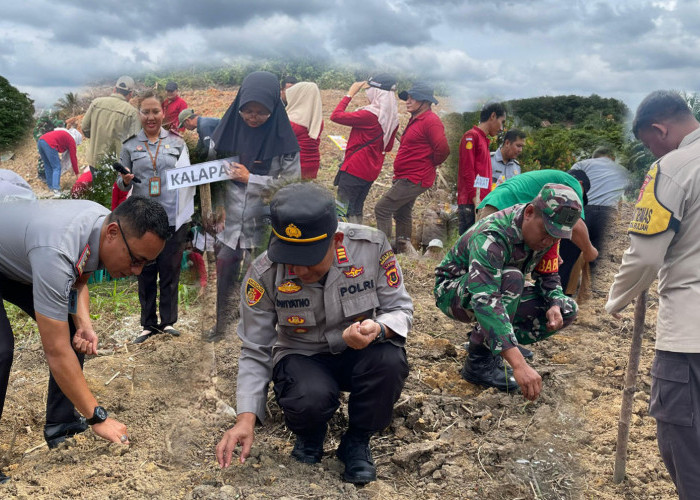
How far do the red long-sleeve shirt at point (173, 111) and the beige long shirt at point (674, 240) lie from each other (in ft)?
8.18

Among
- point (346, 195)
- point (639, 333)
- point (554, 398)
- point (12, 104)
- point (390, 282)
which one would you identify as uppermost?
point (12, 104)

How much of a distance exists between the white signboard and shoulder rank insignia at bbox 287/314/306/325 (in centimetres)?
88

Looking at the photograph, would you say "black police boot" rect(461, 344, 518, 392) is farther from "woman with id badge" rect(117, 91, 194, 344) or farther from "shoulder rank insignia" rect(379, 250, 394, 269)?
"woman with id badge" rect(117, 91, 194, 344)

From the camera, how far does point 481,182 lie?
5.00m

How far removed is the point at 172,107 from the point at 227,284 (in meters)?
1.11

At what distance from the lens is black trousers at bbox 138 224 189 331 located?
3955mm

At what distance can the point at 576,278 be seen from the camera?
503 centimetres

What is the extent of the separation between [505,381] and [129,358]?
225 cm

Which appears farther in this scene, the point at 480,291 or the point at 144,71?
the point at 144,71

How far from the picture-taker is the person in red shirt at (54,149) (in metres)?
3.45

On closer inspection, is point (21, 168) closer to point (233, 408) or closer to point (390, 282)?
point (233, 408)

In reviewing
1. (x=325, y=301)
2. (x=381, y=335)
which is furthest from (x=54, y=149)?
(x=381, y=335)

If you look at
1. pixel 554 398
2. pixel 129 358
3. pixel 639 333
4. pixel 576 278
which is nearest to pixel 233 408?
pixel 129 358

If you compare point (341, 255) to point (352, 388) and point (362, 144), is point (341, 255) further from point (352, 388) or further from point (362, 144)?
point (362, 144)
